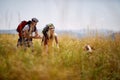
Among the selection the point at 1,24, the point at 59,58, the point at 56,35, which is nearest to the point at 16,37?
the point at 1,24

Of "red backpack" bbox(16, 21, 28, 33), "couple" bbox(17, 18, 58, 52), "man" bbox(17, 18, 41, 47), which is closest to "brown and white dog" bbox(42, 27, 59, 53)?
"couple" bbox(17, 18, 58, 52)

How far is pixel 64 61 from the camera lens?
11.9 ft

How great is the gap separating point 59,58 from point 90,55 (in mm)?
672

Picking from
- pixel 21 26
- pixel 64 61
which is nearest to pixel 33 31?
pixel 21 26

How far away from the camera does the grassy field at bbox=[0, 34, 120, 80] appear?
314 cm

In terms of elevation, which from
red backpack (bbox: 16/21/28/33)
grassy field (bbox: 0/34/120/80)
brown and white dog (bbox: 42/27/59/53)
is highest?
red backpack (bbox: 16/21/28/33)

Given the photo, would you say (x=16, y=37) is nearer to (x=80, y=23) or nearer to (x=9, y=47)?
(x=9, y=47)

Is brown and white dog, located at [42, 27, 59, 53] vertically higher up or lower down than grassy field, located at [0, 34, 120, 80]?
higher up

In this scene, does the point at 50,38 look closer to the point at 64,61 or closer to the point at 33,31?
the point at 33,31

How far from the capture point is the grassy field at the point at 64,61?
314 cm

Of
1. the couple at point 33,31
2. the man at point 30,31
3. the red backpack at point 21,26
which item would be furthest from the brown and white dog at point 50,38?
the red backpack at point 21,26

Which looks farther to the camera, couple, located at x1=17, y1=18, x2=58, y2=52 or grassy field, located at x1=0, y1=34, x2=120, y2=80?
couple, located at x1=17, y1=18, x2=58, y2=52

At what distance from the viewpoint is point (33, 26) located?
13.6 ft

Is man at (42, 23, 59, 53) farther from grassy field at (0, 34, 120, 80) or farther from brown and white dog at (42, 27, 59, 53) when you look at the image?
grassy field at (0, 34, 120, 80)
